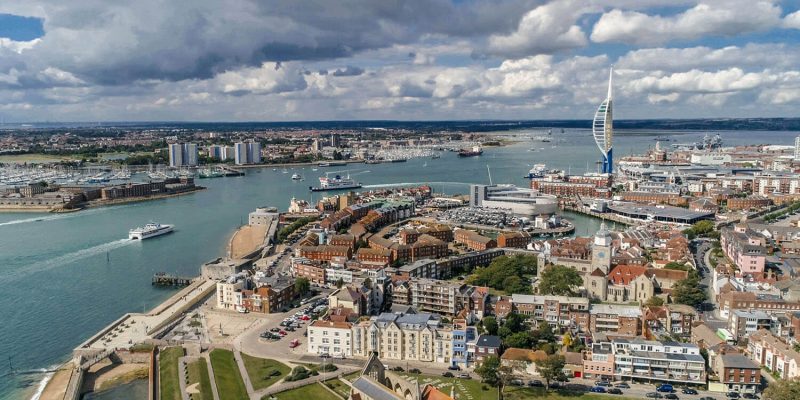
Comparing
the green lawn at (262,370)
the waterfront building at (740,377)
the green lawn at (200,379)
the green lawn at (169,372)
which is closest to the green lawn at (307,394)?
the green lawn at (262,370)

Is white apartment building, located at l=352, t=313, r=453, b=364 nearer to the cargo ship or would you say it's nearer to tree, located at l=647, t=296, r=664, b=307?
tree, located at l=647, t=296, r=664, b=307

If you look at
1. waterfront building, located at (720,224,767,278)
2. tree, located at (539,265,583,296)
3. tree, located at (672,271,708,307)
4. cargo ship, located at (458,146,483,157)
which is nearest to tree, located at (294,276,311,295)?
tree, located at (539,265,583,296)

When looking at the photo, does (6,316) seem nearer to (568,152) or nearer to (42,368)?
(42,368)

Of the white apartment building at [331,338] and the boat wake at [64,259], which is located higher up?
the white apartment building at [331,338]

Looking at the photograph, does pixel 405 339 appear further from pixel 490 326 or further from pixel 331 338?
pixel 490 326

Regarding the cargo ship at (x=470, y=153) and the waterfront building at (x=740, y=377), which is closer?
the waterfront building at (x=740, y=377)

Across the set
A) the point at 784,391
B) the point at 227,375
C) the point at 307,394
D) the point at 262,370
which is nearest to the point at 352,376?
the point at 307,394

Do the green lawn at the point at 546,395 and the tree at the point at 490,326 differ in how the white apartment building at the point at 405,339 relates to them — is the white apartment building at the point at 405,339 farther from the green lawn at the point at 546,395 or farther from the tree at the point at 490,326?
the green lawn at the point at 546,395

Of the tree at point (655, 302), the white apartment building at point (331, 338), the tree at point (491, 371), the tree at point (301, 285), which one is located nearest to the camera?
the tree at point (491, 371)
